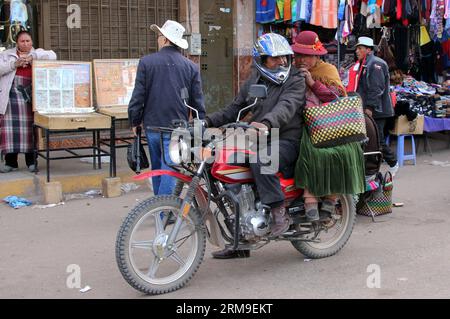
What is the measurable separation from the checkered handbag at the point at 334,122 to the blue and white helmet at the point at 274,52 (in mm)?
330

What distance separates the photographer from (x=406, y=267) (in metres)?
4.88

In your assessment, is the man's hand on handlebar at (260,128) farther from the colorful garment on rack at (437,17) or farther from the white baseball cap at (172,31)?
the colorful garment on rack at (437,17)

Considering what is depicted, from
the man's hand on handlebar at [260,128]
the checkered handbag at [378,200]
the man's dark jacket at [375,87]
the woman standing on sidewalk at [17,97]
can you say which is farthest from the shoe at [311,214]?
the woman standing on sidewalk at [17,97]

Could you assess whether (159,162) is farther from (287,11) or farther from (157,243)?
(287,11)

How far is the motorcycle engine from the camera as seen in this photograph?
4.52 m

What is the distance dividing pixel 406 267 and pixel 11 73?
496 centimetres

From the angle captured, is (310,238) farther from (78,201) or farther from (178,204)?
(78,201)

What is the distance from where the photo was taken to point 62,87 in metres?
7.50

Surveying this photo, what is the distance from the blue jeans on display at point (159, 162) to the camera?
5836 millimetres

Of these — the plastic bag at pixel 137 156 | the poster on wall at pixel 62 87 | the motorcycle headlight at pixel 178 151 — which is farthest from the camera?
the poster on wall at pixel 62 87

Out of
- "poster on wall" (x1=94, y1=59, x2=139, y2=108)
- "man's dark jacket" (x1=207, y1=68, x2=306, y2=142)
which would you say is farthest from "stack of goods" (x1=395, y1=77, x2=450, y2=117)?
"man's dark jacket" (x1=207, y1=68, x2=306, y2=142)
